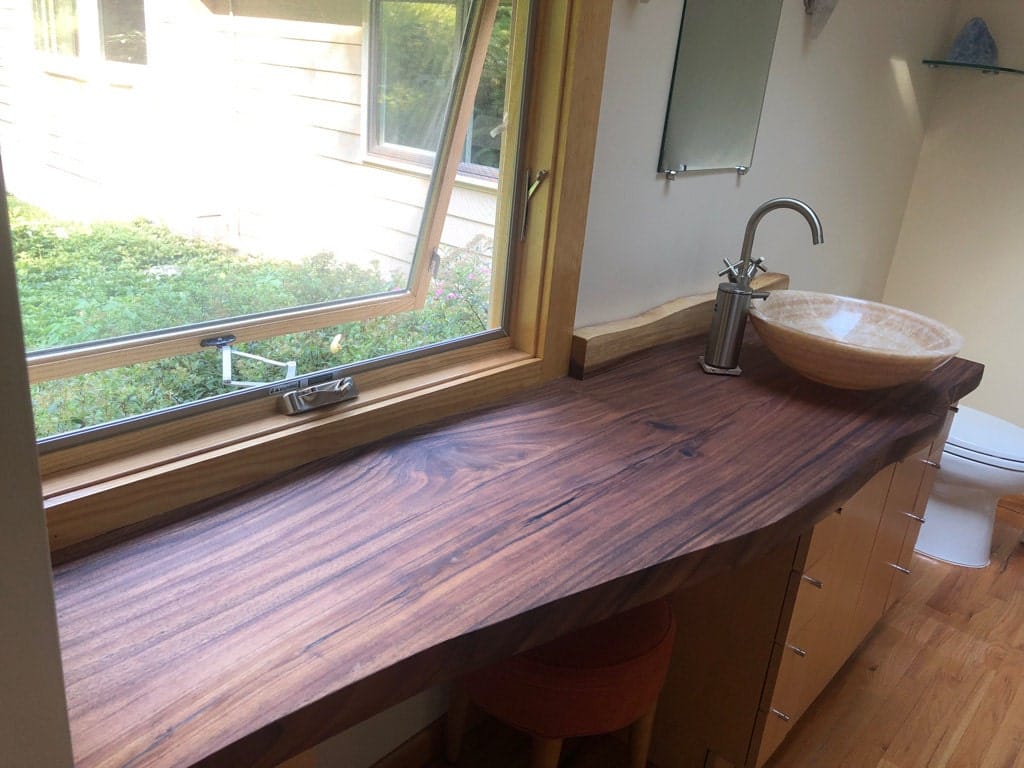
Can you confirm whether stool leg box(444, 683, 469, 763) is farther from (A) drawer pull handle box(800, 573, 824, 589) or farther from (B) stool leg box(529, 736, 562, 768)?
(A) drawer pull handle box(800, 573, 824, 589)

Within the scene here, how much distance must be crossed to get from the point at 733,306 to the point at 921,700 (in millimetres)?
1103

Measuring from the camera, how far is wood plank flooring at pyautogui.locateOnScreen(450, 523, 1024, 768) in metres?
1.79

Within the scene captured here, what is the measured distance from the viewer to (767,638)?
1.51 metres

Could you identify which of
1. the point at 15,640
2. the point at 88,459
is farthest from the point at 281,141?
the point at 15,640

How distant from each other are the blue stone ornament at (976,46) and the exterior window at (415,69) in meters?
2.00

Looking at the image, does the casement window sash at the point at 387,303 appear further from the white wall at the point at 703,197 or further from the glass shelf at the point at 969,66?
the glass shelf at the point at 969,66

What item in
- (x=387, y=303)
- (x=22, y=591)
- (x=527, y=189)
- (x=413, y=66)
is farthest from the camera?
(x=527, y=189)

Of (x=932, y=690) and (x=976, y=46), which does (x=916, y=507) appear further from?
(x=976, y=46)

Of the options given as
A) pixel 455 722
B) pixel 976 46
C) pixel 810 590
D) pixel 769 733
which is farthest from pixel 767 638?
pixel 976 46

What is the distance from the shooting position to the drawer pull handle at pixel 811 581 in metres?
1.46

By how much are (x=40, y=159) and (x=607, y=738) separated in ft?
5.10

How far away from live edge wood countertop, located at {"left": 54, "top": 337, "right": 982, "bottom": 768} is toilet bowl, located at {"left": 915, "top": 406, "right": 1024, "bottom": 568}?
0.93 metres

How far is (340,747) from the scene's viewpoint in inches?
58.6

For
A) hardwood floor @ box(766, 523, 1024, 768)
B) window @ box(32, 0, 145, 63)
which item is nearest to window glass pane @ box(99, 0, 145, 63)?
window @ box(32, 0, 145, 63)
